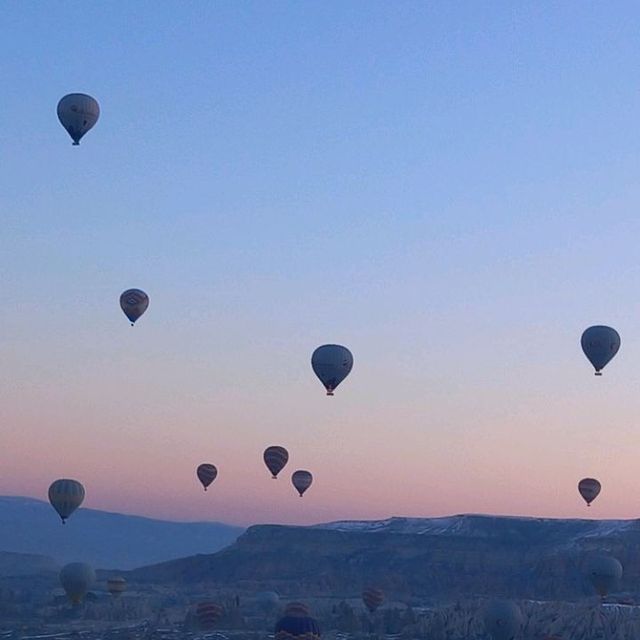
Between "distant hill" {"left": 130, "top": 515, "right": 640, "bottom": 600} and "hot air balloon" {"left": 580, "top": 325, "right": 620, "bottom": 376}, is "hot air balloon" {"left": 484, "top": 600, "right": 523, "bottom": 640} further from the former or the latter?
"distant hill" {"left": 130, "top": 515, "right": 640, "bottom": 600}

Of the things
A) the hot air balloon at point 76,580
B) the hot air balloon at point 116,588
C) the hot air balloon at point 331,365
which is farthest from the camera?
the hot air balloon at point 116,588

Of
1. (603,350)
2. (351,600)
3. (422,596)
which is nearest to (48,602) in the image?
(351,600)

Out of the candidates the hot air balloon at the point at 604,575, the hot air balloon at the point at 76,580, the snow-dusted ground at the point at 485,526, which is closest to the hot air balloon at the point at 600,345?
the hot air balloon at the point at 604,575

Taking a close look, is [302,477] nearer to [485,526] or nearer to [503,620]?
[503,620]

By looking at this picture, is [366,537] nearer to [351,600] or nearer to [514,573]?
[514,573]

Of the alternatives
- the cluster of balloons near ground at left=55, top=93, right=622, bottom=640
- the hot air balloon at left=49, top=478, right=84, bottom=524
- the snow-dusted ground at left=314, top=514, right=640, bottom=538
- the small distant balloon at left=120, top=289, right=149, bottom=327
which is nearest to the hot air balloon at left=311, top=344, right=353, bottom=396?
the cluster of balloons near ground at left=55, top=93, right=622, bottom=640

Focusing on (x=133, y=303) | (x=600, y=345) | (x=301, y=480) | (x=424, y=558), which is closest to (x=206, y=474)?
(x=301, y=480)

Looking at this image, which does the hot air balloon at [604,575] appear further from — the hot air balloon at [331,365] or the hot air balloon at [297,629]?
the hot air balloon at [331,365]
